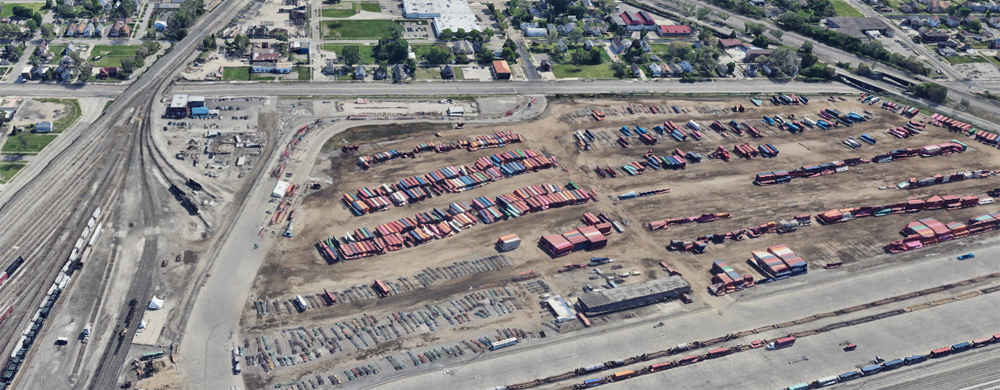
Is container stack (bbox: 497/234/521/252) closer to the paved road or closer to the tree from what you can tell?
the paved road

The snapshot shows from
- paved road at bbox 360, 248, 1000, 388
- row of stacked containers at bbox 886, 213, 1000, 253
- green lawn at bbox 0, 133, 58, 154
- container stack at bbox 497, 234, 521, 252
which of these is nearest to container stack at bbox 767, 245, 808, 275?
paved road at bbox 360, 248, 1000, 388

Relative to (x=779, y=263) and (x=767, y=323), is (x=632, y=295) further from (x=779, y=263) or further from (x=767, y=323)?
(x=779, y=263)

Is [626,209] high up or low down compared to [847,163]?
down

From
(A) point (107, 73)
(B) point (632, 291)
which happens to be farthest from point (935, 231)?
(A) point (107, 73)

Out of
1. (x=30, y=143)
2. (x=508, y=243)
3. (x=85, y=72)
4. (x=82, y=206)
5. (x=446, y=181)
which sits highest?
(x=85, y=72)

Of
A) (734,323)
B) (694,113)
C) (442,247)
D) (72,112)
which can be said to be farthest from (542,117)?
(72,112)

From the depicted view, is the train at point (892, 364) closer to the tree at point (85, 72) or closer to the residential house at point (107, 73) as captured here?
the residential house at point (107, 73)
